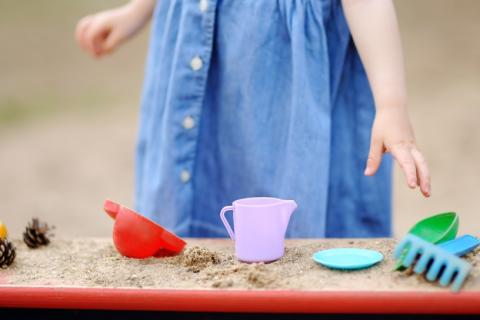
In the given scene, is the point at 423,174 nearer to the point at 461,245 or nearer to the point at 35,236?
the point at 461,245

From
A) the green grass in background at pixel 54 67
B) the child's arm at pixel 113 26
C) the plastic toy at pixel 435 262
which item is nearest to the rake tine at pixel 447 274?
the plastic toy at pixel 435 262

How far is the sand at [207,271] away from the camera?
0.70 m

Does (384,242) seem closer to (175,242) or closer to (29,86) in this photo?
(175,242)

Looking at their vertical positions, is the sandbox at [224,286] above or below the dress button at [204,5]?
below

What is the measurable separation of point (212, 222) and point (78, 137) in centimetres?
221

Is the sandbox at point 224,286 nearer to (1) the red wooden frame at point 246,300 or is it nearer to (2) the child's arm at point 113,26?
(1) the red wooden frame at point 246,300

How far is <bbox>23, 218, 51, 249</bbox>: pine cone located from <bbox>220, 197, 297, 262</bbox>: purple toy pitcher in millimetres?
288

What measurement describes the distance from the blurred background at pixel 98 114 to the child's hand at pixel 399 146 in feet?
3.92

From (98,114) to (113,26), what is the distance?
2398 mm

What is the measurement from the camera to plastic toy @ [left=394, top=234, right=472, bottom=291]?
66cm

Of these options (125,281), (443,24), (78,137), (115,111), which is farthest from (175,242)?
(443,24)

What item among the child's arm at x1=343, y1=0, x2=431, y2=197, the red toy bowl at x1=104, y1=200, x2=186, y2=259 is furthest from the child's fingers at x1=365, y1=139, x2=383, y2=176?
the red toy bowl at x1=104, y1=200, x2=186, y2=259

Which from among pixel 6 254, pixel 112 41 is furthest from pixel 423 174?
pixel 112 41

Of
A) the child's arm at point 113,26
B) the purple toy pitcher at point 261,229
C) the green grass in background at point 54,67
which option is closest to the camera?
the purple toy pitcher at point 261,229
